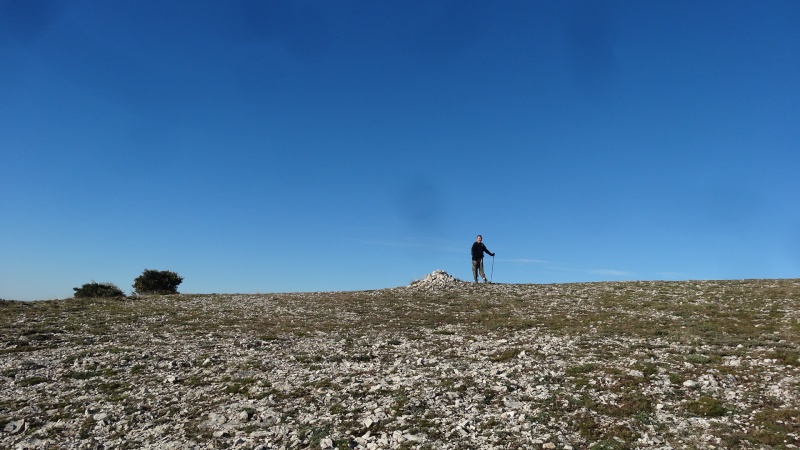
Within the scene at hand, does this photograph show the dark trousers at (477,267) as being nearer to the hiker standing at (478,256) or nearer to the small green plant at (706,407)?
the hiker standing at (478,256)

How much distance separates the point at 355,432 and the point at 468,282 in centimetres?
3939

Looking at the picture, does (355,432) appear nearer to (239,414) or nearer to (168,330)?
(239,414)

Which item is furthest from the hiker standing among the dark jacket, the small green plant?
the small green plant

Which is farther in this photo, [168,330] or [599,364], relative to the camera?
[168,330]

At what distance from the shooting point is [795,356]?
19.4 m

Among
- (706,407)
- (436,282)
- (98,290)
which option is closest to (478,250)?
(436,282)

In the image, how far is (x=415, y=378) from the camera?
18.9 metres

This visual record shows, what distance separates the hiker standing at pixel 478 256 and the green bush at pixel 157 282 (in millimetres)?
34804

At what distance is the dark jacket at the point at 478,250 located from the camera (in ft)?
164

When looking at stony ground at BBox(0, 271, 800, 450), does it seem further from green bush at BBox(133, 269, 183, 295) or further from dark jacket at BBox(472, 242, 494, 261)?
green bush at BBox(133, 269, 183, 295)

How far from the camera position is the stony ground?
14031 mm

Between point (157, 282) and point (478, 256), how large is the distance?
37971 millimetres

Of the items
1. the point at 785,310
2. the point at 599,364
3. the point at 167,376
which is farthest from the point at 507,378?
the point at 785,310

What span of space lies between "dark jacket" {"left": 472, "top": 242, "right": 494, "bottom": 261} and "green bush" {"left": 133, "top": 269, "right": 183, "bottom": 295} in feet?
115
